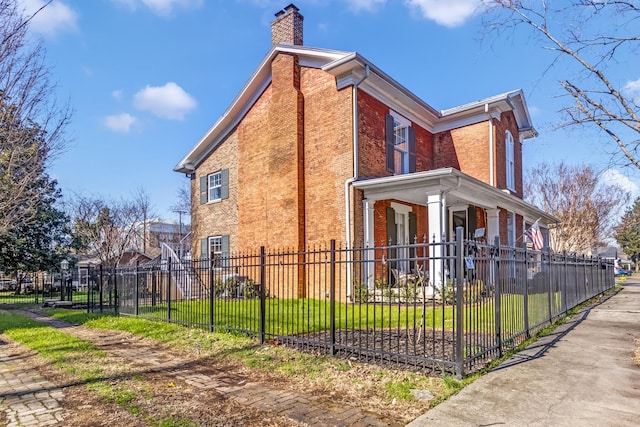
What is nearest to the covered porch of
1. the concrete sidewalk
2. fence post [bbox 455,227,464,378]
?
the concrete sidewalk

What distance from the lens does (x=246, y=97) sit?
16625 millimetres

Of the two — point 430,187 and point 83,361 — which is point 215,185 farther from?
point 83,361

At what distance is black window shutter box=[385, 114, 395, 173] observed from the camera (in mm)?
14172

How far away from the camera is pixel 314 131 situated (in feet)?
45.6

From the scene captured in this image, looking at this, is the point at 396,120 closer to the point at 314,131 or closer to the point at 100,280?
the point at 314,131

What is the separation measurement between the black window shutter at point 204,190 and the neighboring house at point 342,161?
0.05m

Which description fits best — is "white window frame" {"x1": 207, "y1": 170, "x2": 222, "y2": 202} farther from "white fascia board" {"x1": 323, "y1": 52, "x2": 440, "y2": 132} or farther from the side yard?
the side yard

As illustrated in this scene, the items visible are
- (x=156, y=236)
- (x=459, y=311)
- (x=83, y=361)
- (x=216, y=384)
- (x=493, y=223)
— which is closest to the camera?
(x=459, y=311)

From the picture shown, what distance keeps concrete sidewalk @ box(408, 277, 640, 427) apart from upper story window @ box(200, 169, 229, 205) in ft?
44.8

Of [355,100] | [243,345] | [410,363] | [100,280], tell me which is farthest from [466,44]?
[100,280]

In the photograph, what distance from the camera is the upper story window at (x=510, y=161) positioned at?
18.0 metres

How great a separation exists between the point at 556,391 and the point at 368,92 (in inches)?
422

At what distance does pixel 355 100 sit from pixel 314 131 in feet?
6.07

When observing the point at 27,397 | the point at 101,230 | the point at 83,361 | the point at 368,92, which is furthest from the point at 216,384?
the point at 101,230
